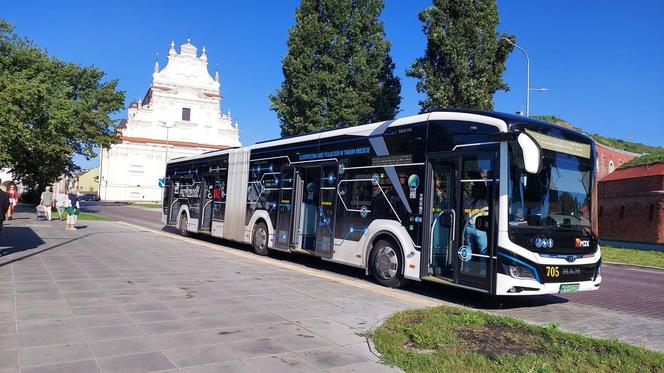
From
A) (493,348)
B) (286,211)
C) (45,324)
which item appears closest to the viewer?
(493,348)

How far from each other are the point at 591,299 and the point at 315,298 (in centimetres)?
570

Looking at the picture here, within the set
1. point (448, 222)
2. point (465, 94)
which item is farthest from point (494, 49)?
point (448, 222)

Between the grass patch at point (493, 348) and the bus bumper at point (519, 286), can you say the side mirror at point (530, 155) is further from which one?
the grass patch at point (493, 348)

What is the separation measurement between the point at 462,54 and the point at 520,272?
665 inches

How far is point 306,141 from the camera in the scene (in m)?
13.3

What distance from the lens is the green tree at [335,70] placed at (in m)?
27.4

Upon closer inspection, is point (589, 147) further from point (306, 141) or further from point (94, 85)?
point (94, 85)

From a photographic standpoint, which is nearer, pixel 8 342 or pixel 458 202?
pixel 8 342

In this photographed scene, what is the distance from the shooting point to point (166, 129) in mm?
88062

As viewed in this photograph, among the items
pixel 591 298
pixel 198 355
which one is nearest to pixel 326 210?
pixel 591 298

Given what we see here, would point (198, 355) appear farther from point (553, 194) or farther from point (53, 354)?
point (553, 194)

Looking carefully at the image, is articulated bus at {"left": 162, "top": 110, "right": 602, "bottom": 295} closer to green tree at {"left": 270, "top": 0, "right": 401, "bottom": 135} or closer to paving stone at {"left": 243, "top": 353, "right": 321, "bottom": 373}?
paving stone at {"left": 243, "top": 353, "right": 321, "bottom": 373}

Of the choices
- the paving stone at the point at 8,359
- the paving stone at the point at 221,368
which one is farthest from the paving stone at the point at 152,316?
the paving stone at the point at 221,368

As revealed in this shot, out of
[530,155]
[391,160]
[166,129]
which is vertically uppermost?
[166,129]
